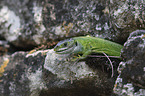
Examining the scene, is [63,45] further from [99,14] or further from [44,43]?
[44,43]

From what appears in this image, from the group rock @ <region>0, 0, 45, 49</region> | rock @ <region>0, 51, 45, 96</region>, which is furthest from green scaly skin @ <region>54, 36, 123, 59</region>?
rock @ <region>0, 0, 45, 49</region>

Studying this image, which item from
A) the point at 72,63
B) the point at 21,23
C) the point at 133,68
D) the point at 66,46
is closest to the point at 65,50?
the point at 66,46

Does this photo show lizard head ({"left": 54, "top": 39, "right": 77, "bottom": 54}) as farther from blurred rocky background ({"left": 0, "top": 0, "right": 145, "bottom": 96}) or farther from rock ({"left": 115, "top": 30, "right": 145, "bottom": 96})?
rock ({"left": 115, "top": 30, "right": 145, "bottom": 96})

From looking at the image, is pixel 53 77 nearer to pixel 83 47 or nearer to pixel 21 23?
pixel 83 47

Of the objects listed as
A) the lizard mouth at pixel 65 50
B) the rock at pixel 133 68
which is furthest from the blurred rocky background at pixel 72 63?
the lizard mouth at pixel 65 50

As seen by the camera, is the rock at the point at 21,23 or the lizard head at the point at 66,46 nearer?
the lizard head at the point at 66,46

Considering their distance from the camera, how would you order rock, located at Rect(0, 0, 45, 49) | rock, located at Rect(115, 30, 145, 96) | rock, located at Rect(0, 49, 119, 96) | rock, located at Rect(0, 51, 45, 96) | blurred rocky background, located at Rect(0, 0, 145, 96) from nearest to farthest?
rock, located at Rect(115, 30, 145, 96)
blurred rocky background, located at Rect(0, 0, 145, 96)
rock, located at Rect(0, 49, 119, 96)
rock, located at Rect(0, 51, 45, 96)
rock, located at Rect(0, 0, 45, 49)

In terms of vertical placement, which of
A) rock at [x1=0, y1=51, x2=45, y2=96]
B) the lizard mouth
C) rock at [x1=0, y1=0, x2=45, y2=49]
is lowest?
rock at [x1=0, y1=51, x2=45, y2=96]

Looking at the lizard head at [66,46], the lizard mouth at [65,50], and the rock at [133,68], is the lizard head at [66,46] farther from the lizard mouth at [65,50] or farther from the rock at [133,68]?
the rock at [133,68]

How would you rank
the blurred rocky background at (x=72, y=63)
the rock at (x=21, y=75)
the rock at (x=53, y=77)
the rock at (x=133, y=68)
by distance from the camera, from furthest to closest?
the rock at (x=21, y=75), the rock at (x=53, y=77), the blurred rocky background at (x=72, y=63), the rock at (x=133, y=68)

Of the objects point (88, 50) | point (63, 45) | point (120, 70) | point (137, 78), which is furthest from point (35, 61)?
point (137, 78)
